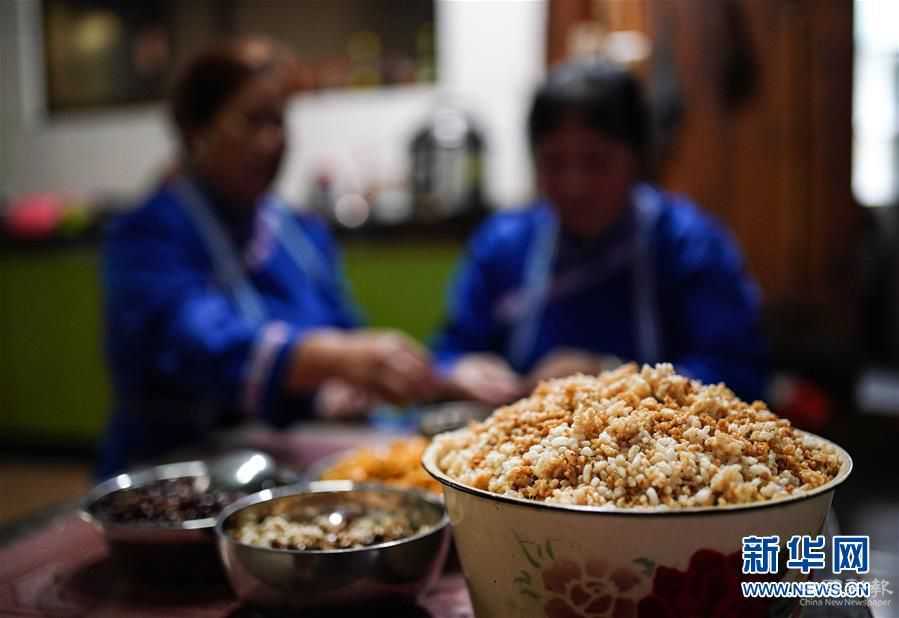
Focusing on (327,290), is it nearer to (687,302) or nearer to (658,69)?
(687,302)

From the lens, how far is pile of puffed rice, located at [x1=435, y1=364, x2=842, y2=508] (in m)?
0.62

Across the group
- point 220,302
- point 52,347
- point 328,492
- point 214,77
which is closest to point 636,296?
point 220,302

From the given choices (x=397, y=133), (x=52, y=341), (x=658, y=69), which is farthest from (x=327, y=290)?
(x=52, y=341)

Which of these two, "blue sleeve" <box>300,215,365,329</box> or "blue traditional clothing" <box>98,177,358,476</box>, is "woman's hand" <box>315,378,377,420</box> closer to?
"blue traditional clothing" <box>98,177,358,476</box>

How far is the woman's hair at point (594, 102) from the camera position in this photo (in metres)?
1.65

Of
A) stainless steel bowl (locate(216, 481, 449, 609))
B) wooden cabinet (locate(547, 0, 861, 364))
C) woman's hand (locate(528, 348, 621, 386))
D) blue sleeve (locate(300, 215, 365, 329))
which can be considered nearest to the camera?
stainless steel bowl (locate(216, 481, 449, 609))

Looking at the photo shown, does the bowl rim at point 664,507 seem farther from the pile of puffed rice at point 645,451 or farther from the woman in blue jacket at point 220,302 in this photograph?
the woman in blue jacket at point 220,302

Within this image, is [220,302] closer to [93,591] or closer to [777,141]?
[93,591]

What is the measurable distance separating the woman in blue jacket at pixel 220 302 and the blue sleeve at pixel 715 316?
0.62m

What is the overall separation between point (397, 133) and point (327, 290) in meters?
2.23

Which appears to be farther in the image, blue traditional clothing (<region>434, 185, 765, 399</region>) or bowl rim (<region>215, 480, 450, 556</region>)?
blue traditional clothing (<region>434, 185, 765, 399</region>)

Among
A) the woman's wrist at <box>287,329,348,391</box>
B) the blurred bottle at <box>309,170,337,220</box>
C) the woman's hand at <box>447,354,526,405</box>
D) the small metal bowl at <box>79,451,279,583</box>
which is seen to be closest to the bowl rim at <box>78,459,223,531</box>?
the small metal bowl at <box>79,451,279,583</box>

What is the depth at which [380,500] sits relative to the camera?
870 mm

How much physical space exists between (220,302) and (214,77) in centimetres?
45
